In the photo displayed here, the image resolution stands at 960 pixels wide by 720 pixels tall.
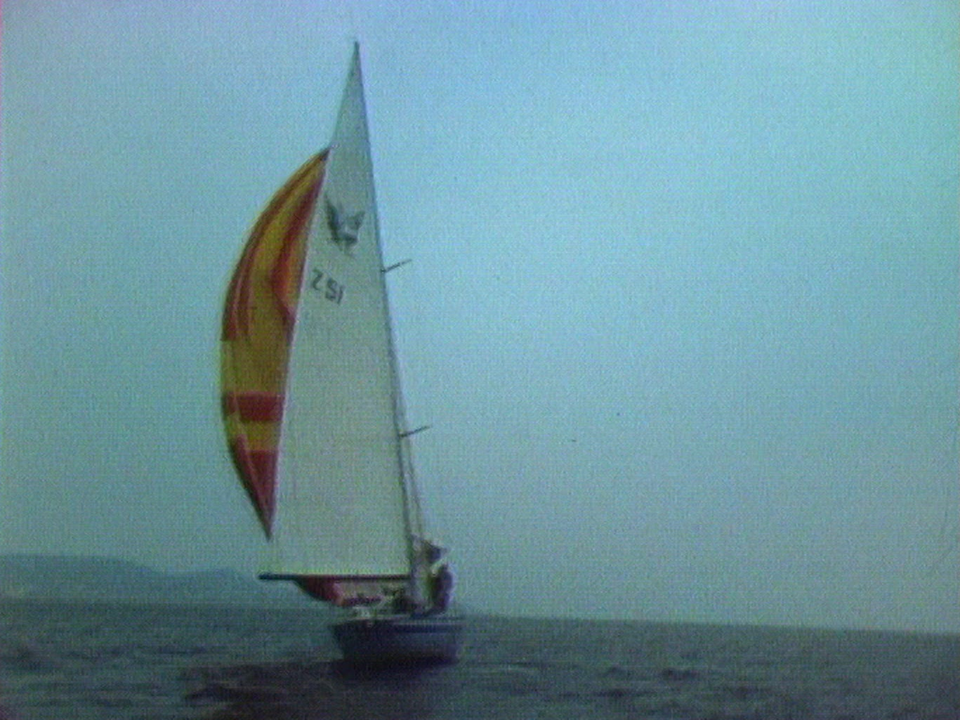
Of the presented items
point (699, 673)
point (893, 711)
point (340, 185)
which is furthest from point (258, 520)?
point (699, 673)

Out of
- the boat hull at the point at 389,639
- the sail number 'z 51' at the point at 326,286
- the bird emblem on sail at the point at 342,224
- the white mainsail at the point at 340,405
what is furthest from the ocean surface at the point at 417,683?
the bird emblem on sail at the point at 342,224

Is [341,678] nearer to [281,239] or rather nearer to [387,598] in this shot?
[387,598]

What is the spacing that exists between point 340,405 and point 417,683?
7.35 feet

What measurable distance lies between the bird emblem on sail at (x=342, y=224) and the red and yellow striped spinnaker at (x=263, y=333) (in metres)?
0.17

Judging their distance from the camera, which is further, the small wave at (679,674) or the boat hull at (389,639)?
the small wave at (679,674)

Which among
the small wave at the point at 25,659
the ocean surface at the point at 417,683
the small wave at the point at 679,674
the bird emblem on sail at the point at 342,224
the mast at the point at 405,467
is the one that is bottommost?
the small wave at the point at 679,674

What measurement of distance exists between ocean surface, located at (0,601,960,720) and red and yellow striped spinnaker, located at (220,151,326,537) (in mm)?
1387

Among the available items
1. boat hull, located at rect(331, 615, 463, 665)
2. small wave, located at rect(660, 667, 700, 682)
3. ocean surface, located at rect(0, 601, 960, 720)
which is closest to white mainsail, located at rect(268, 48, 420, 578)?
boat hull, located at rect(331, 615, 463, 665)

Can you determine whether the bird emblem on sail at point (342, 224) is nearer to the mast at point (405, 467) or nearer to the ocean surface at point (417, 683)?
the mast at point (405, 467)

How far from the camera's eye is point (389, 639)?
11.2 metres

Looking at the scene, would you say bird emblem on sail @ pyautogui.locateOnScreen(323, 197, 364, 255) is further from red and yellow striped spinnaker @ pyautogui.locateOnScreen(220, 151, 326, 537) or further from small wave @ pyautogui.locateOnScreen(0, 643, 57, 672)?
small wave @ pyautogui.locateOnScreen(0, 643, 57, 672)

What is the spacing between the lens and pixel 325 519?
9.86 m

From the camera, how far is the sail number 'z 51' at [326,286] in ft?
32.6

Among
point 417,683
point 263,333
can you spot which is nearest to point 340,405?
point 263,333
